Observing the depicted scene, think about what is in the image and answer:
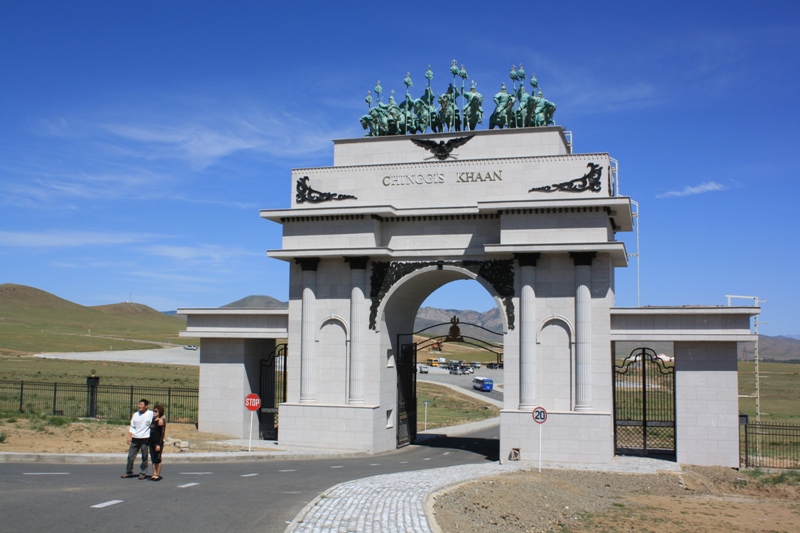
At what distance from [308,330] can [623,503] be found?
1405 cm

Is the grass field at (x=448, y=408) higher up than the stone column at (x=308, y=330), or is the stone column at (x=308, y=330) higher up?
the stone column at (x=308, y=330)

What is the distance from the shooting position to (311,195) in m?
31.0

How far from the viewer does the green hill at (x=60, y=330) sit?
114m

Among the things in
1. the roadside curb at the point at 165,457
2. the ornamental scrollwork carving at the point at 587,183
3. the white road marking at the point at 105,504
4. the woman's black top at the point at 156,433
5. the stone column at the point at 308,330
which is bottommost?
the roadside curb at the point at 165,457

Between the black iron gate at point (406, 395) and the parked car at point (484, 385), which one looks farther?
the parked car at point (484, 385)

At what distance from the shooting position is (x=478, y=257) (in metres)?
28.9

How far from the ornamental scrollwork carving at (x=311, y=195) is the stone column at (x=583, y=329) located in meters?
9.25

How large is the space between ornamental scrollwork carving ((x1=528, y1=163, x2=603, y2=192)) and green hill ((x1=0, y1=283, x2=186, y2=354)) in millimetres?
84247

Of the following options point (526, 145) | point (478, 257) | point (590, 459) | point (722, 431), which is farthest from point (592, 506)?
point (526, 145)

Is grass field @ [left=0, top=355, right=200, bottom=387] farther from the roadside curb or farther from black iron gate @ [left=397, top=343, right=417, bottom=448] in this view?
the roadside curb

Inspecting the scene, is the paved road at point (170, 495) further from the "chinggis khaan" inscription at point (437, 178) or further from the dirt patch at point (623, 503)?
the "chinggis khaan" inscription at point (437, 178)

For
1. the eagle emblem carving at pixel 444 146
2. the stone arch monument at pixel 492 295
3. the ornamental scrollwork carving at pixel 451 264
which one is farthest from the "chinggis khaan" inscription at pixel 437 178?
the ornamental scrollwork carving at pixel 451 264

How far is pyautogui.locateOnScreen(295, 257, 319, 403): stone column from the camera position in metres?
30.2

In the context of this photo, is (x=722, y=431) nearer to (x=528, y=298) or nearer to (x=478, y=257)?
(x=528, y=298)
